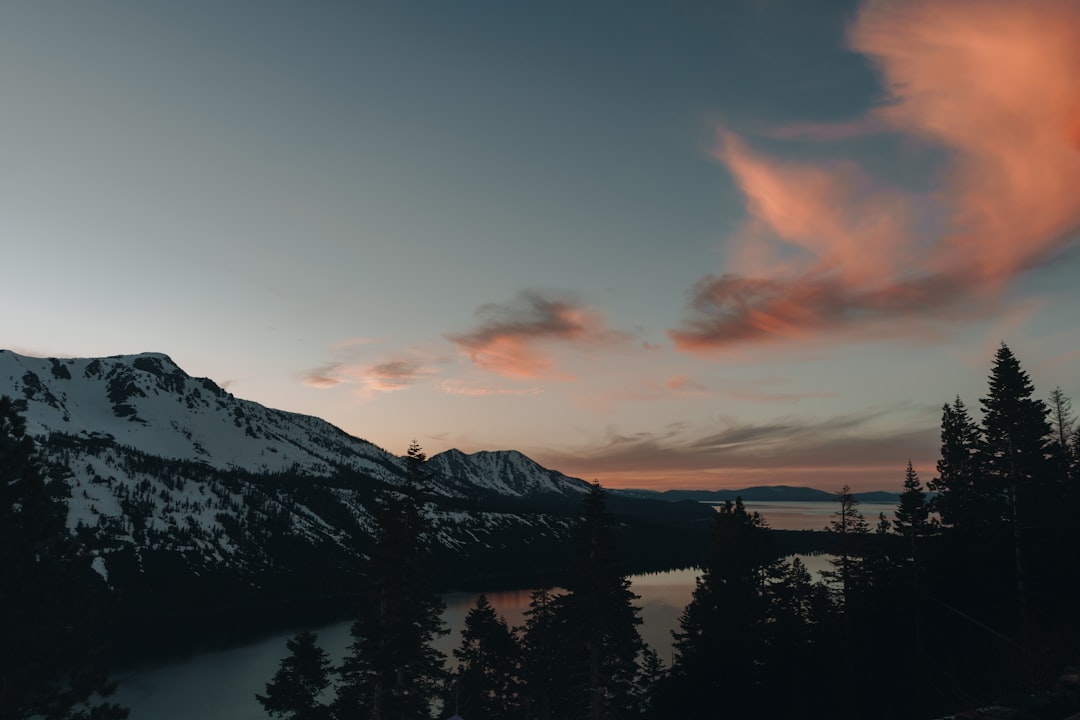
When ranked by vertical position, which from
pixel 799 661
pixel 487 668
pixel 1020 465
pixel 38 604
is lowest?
pixel 487 668

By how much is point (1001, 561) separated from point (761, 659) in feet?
63.0

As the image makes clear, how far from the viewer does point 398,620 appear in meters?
31.7

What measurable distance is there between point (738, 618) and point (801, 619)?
8.65 m

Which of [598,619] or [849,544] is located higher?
[849,544]

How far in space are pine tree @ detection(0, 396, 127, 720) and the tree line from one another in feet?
37.9

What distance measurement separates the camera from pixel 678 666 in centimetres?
5088

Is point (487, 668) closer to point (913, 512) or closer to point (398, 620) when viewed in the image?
point (398, 620)

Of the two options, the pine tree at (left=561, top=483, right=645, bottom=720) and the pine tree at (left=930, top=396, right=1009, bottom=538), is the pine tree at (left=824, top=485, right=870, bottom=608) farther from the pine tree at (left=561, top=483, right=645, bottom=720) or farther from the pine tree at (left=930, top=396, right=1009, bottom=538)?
the pine tree at (left=561, top=483, right=645, bottom=720)

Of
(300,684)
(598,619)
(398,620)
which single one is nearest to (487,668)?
(300,684)

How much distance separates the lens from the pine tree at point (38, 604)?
925 inches

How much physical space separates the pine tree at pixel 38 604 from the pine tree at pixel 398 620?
11011mm

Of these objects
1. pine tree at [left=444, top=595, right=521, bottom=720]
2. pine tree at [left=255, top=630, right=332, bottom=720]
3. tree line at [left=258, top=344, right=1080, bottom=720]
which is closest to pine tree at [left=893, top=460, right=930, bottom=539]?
tree line at [left=258, top=344, right=1080, bottom=720]

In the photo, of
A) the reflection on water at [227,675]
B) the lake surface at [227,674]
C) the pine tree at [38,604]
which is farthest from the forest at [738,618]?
the lake surface at [227,674]

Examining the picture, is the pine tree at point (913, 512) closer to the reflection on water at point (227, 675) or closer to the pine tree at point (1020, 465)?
the pine tree at point (1020, 465)
